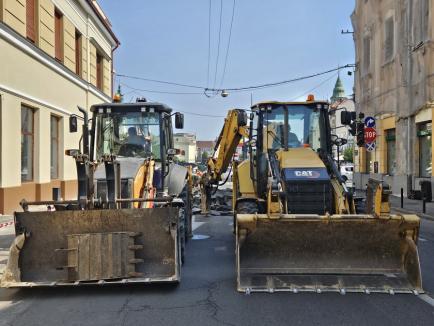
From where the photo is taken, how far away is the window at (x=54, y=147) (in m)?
20.2

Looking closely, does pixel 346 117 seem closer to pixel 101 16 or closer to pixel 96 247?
pixel 96 247

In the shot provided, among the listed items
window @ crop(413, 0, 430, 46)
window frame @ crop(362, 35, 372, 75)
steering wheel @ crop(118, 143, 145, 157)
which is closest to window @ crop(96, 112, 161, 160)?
steering wheel @ crop(118, 143, 145, 157)

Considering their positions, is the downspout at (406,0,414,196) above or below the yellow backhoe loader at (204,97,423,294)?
above

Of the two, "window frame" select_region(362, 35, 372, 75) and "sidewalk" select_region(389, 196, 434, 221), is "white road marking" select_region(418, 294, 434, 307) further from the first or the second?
"window frame" select_region(362, 35, 372, 75)

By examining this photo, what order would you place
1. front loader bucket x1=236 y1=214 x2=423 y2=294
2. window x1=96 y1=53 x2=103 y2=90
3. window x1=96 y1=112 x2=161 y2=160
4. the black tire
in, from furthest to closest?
window x1=96 y1=53 x2=103 y2=90
window x1=96 y1=112 x2=161 y2=160
the black tire
front loader bucket x1=236 y1=214 x2=423 y2=294

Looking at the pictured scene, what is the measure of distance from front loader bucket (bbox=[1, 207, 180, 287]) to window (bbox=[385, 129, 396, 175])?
67.2 feet

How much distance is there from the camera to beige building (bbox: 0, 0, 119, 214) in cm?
1518

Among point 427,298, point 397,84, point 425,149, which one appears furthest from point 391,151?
point 427,298

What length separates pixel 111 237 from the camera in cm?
692

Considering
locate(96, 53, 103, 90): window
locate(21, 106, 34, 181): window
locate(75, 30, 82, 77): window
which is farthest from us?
locate(96, 53, 103, 90): window

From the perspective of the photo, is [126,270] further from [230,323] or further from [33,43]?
[33,43]

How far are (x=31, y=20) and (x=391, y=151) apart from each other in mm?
18063

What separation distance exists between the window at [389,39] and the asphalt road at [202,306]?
18998mm

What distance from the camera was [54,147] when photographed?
816 inches
